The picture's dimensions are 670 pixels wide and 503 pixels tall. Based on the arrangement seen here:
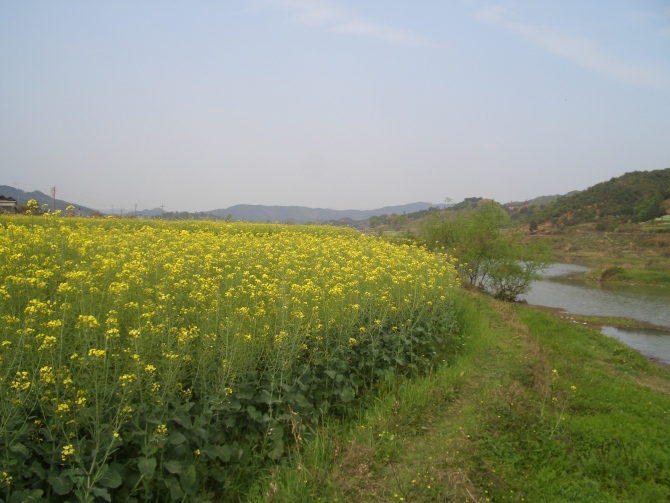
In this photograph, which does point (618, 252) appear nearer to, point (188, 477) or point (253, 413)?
point (253, 413)

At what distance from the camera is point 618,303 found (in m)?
25.0

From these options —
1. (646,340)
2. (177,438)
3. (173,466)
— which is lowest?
(646,340)

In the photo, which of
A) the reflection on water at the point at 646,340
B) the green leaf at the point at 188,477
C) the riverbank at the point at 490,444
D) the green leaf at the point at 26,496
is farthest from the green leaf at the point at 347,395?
the reflection on water at the point at 646,340

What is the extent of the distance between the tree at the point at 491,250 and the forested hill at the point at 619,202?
3780 cm

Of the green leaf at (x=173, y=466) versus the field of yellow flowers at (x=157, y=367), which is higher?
the field of yellow flowers at (x=157, y=367)

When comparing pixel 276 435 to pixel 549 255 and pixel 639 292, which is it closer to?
pixel 549 255

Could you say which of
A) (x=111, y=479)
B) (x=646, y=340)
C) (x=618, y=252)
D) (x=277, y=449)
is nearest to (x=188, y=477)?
(x=111, y=479)

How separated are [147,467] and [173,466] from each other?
0.69 feet

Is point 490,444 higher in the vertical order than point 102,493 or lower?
lower

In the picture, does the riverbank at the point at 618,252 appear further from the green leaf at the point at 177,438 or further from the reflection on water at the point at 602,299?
the green leaf at the point at 177,438

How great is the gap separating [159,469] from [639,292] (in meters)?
32.7

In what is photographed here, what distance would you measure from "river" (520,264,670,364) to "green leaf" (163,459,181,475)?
14.8 meters

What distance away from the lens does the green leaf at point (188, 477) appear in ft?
11.4

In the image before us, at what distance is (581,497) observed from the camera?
4.36 metres
